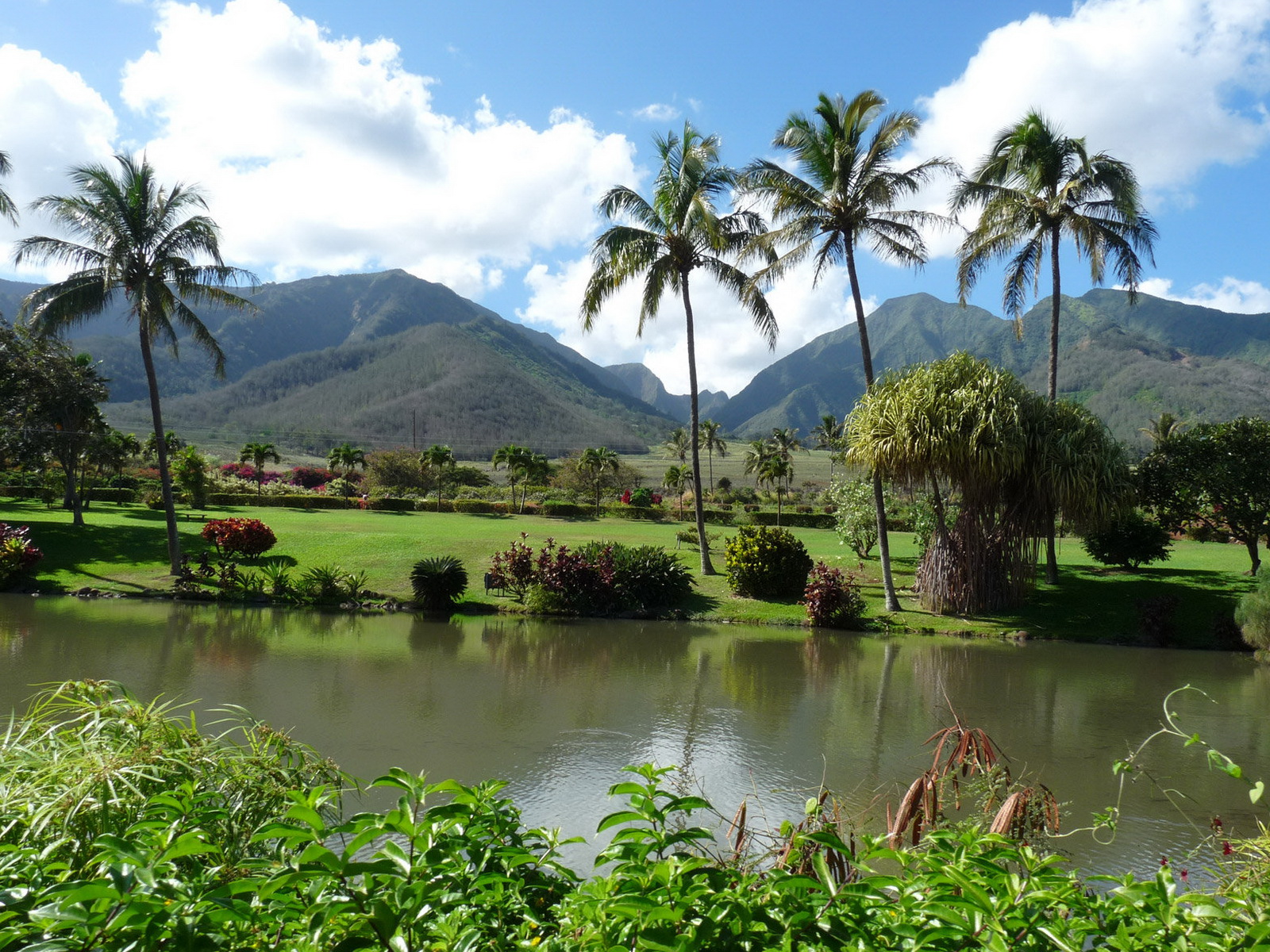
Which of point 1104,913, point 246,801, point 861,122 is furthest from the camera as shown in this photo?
point 861,122

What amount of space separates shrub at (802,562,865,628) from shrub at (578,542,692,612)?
352 centimetres

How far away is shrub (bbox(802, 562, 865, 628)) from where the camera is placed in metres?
19.0

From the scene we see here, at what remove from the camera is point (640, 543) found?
29641 mm

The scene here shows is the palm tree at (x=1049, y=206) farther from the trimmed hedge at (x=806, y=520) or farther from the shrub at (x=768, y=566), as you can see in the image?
the trimmed hedge at (x=806, y=520)

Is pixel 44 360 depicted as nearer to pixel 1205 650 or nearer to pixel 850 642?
pixel 850 642

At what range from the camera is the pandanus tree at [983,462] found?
58.9 feet

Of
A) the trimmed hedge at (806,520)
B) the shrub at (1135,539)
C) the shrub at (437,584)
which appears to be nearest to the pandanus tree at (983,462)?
the shrub at (1135,539)

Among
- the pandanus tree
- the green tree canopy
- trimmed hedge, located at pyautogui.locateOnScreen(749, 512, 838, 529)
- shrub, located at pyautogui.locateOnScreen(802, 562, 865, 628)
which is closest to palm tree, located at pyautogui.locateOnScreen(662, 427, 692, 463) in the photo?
trimmed hedge, located at pyautogui.locateOnScreen(749, 512, 838, 529)

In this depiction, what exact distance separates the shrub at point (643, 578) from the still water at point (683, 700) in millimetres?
1433

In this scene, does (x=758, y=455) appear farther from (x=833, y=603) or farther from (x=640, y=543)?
(x=833, y=603)

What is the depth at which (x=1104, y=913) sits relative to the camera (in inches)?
85.0

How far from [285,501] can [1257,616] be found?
43.8 m

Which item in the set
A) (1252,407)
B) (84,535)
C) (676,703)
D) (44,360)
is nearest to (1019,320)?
(676,703)

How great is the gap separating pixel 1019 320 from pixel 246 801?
2530 centimetres
